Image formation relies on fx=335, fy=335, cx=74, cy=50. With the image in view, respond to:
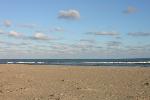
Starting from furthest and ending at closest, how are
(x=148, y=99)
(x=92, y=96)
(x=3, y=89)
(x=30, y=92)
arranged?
(x=3, y=89) < (x=30, y=92) < (x=92, y=96) < (x=148, y=99)

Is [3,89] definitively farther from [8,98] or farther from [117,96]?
[117,96]

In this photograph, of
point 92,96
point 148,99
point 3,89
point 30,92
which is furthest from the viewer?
point 3,89

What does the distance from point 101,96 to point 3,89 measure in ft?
17.5

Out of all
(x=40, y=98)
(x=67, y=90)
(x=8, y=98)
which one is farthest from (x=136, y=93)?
(x=8, y=98)

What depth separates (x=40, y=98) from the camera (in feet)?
45.6

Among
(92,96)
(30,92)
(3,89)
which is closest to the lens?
(92,96)

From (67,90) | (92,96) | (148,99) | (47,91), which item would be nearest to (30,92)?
(47,91)

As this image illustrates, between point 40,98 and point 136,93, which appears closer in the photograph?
point 40,98

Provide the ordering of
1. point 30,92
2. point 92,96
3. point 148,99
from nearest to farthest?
1. point 148,99
2. point 92,96
3. point 30,92

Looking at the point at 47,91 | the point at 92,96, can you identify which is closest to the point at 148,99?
the point at 92,96

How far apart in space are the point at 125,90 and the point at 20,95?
512 cm

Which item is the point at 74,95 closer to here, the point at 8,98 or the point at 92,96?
the point at 92,96

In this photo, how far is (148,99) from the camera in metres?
13.6

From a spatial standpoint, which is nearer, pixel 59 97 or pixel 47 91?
pixel 59 97
